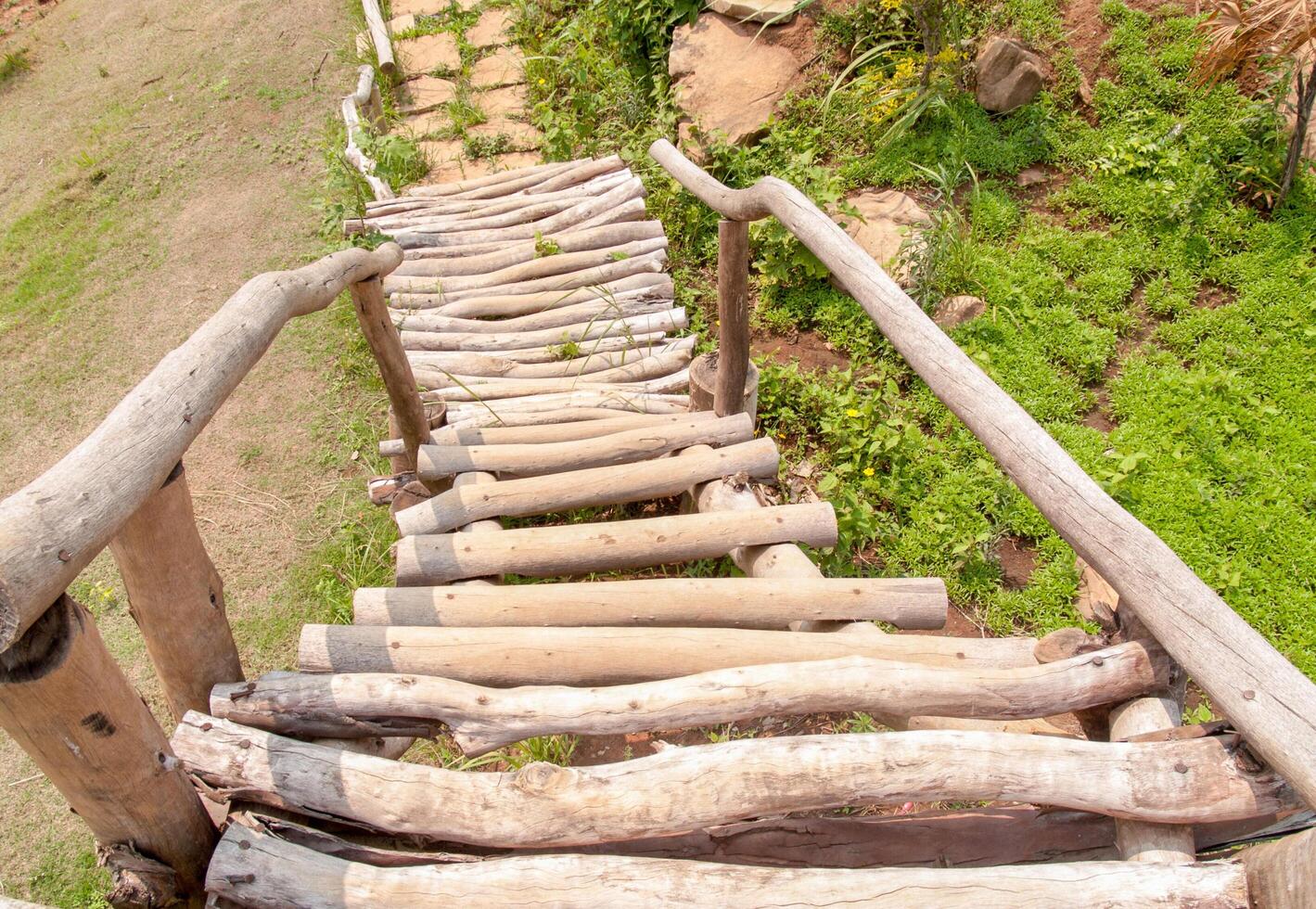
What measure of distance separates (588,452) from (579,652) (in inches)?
60.0

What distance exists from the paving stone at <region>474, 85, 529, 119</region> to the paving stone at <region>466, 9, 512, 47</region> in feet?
2.70

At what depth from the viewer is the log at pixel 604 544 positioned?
126 inches

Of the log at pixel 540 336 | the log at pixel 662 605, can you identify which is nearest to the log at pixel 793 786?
the log at pixel 662 605

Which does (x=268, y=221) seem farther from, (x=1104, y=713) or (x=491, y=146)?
(x=1104, y=713)

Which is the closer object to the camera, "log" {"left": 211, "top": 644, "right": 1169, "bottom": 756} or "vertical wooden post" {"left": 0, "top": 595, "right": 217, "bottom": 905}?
"vertical wooden post" {"left": 0, "top": 595, "right": 217, "bottom": 905}

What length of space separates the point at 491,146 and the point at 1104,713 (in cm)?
670

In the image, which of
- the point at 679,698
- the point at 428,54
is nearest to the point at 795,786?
the point at 679,698

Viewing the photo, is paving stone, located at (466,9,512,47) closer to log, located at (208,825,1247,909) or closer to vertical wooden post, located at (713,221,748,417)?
vertical wooden post, located at (713,221,748,417)

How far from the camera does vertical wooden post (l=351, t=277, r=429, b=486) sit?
371 cm

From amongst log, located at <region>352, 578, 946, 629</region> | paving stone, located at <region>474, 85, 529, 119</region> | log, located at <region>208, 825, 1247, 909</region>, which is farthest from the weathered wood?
paving stone, located at <region>474, 85, 529, 119</region>

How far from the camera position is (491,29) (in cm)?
867

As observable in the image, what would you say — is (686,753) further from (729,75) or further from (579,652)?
(729,75)

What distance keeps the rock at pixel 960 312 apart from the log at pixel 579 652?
2882 mm

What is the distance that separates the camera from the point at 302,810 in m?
2.06
